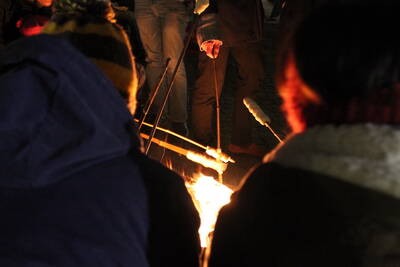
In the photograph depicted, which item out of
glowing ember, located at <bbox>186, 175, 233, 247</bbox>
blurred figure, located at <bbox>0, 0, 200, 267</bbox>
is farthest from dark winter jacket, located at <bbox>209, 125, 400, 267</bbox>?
glowing ember, located at <bbox>186, 175, 233, 247</bbox>

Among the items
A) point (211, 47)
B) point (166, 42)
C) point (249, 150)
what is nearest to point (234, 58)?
point (211, 47)

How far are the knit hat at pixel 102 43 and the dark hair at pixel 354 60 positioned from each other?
71cm

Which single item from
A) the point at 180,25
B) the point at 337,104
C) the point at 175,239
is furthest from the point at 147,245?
the point at 180,25

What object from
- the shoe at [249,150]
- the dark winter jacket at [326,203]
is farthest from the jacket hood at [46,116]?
the shoe at [249,150]

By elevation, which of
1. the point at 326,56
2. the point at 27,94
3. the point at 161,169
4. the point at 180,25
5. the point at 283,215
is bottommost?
the point at 180,25

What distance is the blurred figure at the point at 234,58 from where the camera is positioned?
4.67m

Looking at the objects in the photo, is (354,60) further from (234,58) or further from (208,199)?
(234,58)

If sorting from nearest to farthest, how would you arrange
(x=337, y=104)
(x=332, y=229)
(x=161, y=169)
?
(x=332, y=229) → (x=337, y=104) → (x=161, y=169)

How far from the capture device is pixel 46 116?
127cm

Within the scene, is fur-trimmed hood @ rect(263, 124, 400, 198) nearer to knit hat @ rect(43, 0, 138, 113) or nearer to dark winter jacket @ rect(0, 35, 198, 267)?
dark winter jacket @ rect(0, 35, 198, 267)

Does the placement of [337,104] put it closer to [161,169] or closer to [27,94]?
[161,169]

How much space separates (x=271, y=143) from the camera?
17.7ft

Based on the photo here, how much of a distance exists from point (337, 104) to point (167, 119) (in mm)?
4293

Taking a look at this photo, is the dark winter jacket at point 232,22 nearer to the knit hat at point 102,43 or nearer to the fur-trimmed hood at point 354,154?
the knit hat at point 102,43
